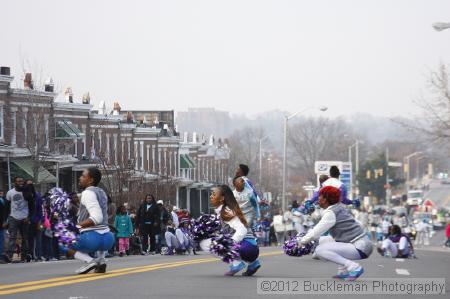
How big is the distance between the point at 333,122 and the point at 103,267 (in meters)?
157

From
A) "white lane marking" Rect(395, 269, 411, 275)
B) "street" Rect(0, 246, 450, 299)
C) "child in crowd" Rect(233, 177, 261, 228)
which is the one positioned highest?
"child in crowd" Rect(233, 177, 261, 228)

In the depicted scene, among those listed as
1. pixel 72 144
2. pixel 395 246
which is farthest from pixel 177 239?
pixel 72 144

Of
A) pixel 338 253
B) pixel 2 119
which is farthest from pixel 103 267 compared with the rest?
pixel 2 119

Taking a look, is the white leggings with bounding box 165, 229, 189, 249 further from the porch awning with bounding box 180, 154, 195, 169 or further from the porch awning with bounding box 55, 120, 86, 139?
the porch awning with bounding box 180, 154, 195, 169

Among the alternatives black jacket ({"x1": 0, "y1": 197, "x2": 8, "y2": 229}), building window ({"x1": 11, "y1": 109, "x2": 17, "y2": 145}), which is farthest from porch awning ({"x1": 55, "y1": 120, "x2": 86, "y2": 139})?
black jacket ({"x1": 0, "y1": 197, "x2": 8, "y2": 229})

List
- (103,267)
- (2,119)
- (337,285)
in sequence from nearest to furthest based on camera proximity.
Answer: (337,285), (103,267), (2,119)

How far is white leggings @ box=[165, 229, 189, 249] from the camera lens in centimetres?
3334

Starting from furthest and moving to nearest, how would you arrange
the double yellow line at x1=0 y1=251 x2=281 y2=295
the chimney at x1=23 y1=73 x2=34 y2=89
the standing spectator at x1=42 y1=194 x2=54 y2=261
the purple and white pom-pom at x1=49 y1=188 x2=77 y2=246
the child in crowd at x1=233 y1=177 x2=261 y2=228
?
the chimney at x1=23 y1=73 x2=34 y2=89, the standing spectator at x1=42 y1=194 x2=54 y2=261, the child in crowd at x1=233 y1=177 x2=261 y2=228, the purple and white pom-pom at x1=49 y1=188 x2=77 y2=246, the double yellow line at x1=0 y1=251 x2=281 y2=295

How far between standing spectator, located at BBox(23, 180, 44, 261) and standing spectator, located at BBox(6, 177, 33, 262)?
113 mm

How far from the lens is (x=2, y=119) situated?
159ft

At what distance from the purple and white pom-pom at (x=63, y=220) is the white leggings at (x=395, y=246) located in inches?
580

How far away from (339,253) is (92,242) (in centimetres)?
363

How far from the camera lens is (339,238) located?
53.8 feet

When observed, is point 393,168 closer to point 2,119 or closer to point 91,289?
point 2,119
